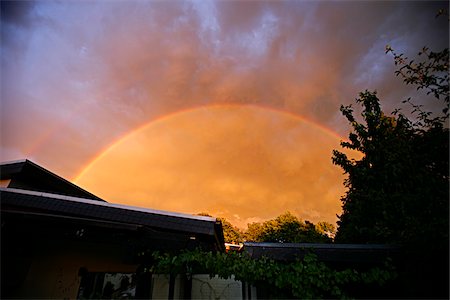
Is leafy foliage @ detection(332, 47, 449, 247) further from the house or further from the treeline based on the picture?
the treeline

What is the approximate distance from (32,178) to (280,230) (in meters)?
23.7

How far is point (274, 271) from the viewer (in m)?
4.84

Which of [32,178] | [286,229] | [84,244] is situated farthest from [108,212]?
[286,229]

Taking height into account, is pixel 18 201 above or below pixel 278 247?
above

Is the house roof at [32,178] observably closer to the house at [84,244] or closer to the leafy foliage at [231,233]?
the house at [84,244]

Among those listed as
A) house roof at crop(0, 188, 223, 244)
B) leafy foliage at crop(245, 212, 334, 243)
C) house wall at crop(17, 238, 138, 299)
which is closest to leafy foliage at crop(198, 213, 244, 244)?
leafy foliage at crop(245, 212, 334, 243)

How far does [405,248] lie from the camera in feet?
18.8

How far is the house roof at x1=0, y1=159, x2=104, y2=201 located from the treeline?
17789 millimetres

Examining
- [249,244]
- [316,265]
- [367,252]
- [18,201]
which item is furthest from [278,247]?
[18,201]

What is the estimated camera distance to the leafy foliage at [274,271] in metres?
4.72

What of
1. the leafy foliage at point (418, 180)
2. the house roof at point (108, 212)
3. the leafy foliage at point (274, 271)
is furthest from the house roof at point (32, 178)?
the leafy foliage at point (418, 180)

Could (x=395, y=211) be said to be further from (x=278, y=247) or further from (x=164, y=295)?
(x=164, y=295)

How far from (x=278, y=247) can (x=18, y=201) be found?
6.02 metres

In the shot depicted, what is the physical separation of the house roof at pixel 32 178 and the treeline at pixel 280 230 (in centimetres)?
1779
